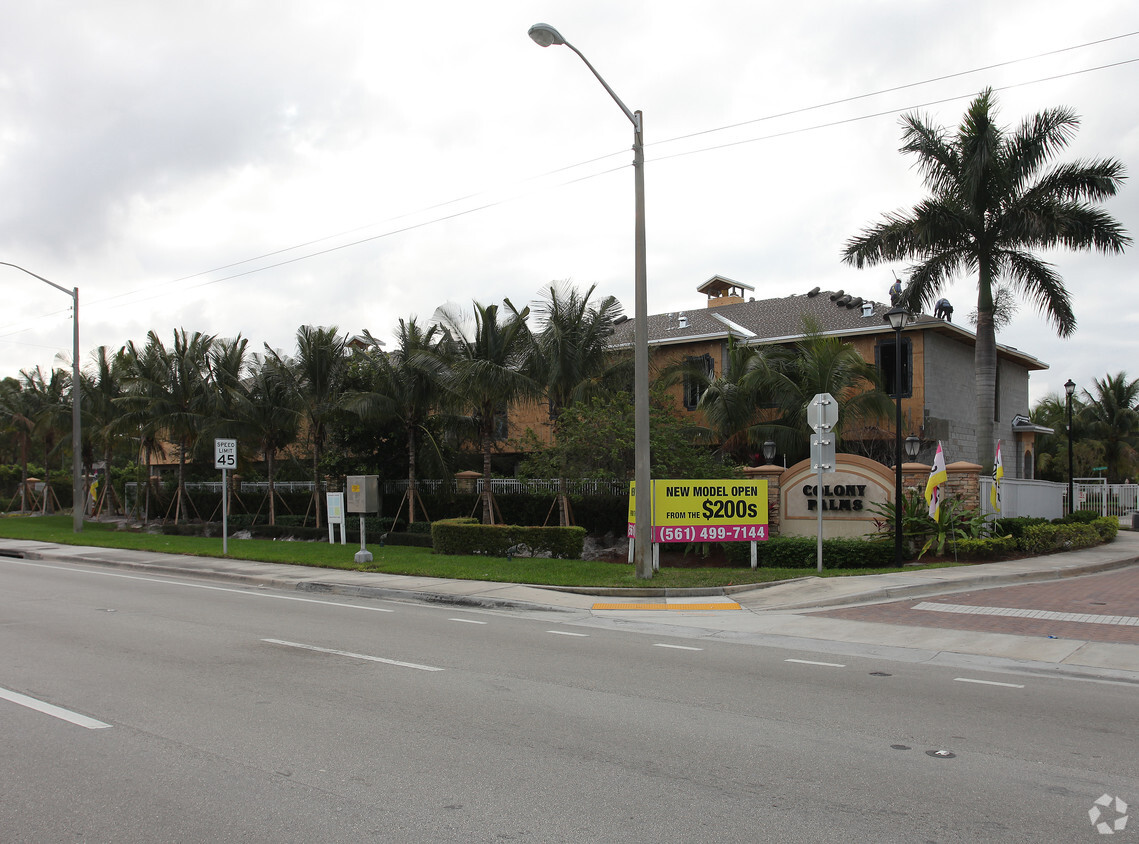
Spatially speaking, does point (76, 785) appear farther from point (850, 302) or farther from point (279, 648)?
point (850, 302)

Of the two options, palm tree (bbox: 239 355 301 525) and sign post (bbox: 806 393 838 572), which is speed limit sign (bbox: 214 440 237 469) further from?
sign post (bbox: 806 393 838 572)

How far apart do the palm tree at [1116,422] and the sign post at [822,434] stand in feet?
132

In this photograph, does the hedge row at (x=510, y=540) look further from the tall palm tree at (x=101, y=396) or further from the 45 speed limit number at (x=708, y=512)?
the tall palm tree at (x=101, y=396)

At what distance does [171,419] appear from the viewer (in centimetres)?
3266

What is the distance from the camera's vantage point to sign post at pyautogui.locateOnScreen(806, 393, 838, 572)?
653 inches

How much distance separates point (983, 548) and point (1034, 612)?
6165 millimetres

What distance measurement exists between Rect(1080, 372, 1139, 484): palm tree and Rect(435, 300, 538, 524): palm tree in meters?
39.9

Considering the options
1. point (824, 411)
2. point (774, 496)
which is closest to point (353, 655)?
point (824, 411)

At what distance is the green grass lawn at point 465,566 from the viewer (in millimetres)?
15859

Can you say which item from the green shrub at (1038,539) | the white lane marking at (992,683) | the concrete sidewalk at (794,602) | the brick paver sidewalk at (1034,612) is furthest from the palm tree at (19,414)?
the white lane marking at (992,683)

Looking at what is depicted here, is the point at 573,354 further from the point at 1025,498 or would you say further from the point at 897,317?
the point at 1025,498

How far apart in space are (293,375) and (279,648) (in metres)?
21.6

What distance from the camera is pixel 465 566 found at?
1877 cm

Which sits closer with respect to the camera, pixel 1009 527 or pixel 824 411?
pixel 824 411
